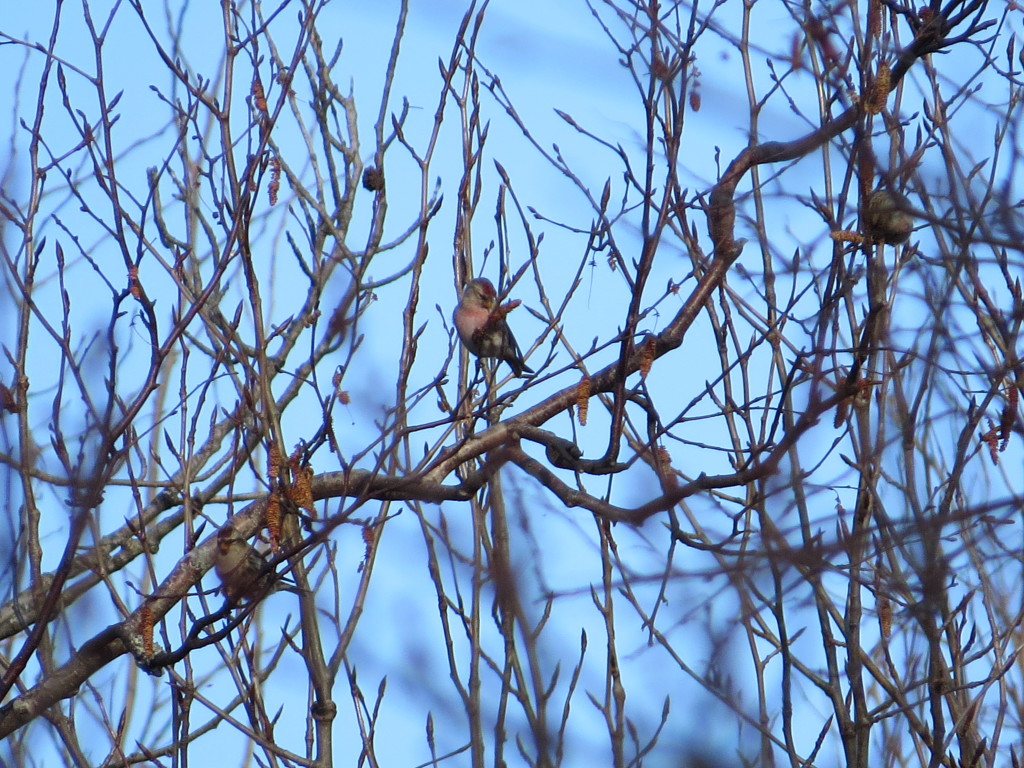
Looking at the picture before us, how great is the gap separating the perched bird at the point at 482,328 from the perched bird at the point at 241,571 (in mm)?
808

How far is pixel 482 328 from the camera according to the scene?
10.4 feet

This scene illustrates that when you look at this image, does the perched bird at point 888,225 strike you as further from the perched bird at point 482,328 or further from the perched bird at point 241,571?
the perched bird at point 241,571

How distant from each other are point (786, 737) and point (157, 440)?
2823 millimetres

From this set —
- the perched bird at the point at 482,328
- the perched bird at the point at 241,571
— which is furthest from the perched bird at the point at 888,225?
the perched bird at the point at 241,571

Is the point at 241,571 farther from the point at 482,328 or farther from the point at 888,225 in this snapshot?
the point at 888,225

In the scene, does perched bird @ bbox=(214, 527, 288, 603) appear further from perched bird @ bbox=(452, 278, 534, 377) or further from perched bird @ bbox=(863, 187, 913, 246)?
perched bird @ bbox=(863, 187, 913, 246)

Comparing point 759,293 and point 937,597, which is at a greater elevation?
point 759,293

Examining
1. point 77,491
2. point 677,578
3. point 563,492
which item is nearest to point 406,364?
point 563,492

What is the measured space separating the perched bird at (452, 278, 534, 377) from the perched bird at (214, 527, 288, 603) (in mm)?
808

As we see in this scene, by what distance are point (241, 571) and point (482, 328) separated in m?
1.02

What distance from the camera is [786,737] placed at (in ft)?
9.54

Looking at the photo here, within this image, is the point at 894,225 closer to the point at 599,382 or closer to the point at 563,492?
the point at 599,382

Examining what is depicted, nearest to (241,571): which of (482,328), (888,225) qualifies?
(482,328)

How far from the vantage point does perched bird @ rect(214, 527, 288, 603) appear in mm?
2178
